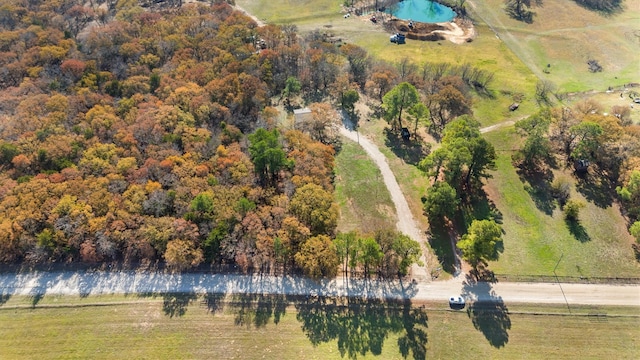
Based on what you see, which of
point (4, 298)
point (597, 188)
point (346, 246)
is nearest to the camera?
point (4, 298)

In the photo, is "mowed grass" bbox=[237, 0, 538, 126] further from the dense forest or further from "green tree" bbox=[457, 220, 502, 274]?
"green tree" bbox=[457, 220, 502, 274]

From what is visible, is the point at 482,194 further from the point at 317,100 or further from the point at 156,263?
the point at 156,263

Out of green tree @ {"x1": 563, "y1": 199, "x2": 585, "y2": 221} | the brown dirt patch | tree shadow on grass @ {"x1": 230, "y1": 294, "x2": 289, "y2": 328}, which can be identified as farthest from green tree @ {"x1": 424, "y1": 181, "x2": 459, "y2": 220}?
the brown dirt patch

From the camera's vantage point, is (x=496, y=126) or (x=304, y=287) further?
(x=496, y=126)

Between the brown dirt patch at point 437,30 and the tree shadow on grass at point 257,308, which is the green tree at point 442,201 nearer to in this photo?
the tree shadow on grass at point 257,308

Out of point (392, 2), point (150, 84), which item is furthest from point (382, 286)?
point (392, 2)

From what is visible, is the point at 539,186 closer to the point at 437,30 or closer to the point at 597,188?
the point at 597,188

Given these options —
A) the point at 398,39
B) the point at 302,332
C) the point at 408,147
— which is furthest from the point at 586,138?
the point at 302,332

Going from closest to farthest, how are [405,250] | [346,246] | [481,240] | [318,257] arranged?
[318,257], [481,240], [405,250], [346,246]
